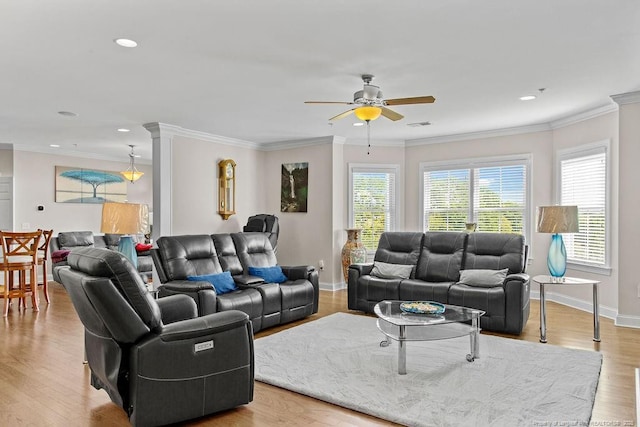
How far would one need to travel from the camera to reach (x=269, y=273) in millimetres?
5094

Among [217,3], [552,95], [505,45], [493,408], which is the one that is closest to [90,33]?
[217,3]

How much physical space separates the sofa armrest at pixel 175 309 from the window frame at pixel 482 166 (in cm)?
494

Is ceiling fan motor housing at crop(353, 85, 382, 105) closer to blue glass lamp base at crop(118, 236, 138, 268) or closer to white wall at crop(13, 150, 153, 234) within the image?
blue glass lamp base at crop(118, 236, 138, 268)

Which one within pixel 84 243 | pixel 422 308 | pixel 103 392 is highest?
pixel 84 243

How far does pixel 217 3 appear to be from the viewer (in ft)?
8.73

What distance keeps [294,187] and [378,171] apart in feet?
4.86

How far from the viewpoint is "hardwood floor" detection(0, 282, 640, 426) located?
2.66 m

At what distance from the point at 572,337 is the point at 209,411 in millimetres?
3618

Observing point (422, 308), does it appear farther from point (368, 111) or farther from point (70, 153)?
point (70, 153)

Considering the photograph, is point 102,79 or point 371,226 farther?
point 371,226

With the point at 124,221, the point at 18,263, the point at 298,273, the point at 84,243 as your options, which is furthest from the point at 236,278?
the point at 84,243

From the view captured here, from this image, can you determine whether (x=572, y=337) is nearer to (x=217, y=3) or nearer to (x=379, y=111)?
(x=379, y=111)

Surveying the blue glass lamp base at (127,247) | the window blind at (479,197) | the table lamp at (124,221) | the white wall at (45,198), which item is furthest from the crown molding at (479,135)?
the white wall at (45,198)

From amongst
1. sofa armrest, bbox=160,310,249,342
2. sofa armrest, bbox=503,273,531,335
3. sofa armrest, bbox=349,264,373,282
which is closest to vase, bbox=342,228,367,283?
sofa armrest, bbox=349,264,373,282
